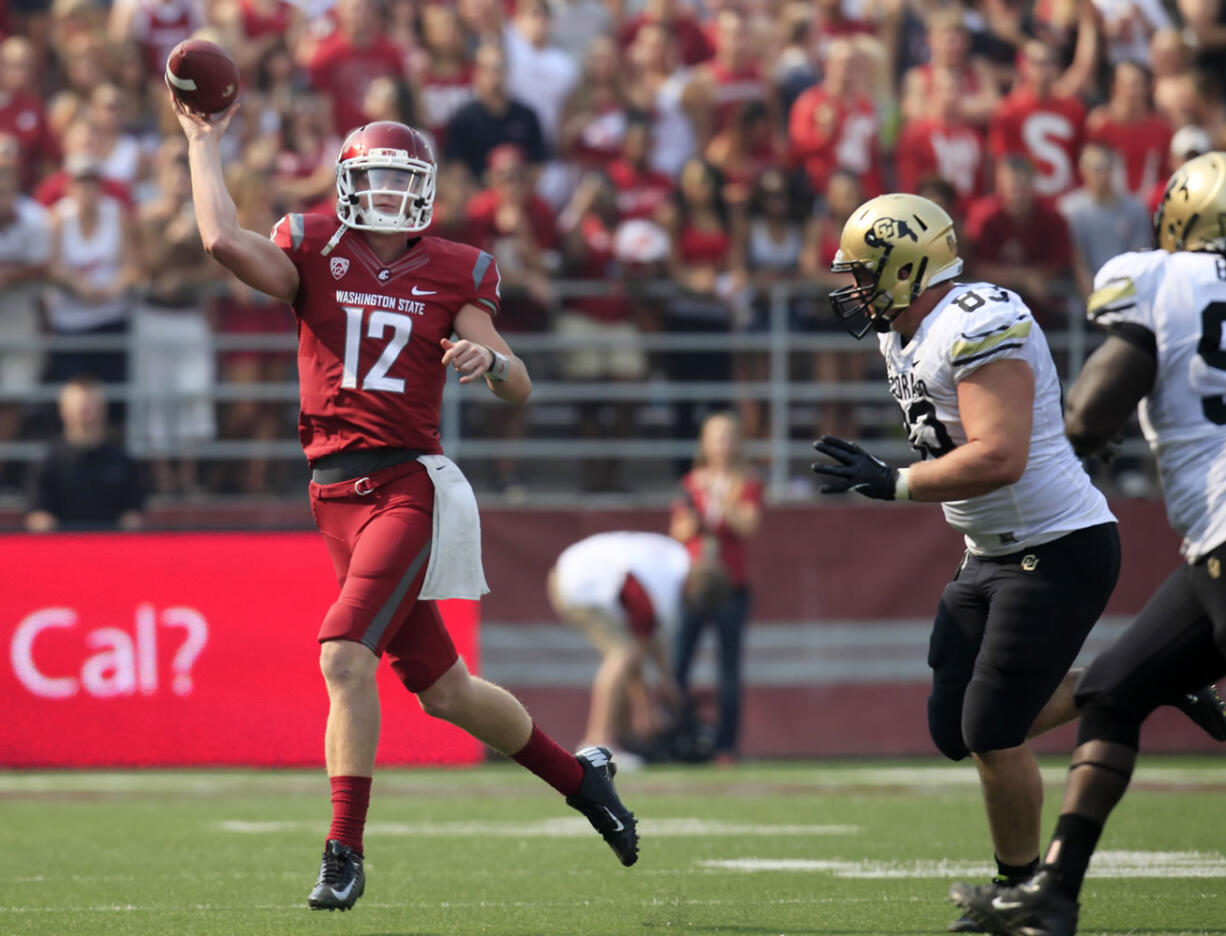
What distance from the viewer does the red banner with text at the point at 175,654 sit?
10375mm

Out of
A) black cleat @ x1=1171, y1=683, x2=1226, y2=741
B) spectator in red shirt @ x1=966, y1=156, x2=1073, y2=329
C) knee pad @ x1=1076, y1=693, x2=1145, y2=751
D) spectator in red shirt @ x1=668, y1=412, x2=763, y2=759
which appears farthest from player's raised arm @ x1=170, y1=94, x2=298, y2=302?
spectator in red shirt @ x1=966, y1=156, x2=1073, y2=329

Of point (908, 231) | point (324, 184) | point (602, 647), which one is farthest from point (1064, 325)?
point (908, 231)

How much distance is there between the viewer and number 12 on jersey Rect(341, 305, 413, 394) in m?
5.62

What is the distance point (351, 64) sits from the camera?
12.2m

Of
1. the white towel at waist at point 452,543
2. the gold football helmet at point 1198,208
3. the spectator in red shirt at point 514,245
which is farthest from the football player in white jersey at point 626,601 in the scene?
the gold football helmet at point 1198,208

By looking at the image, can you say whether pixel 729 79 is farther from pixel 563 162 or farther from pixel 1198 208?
pixel 1198 208

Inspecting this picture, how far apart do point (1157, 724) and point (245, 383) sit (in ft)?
19.1

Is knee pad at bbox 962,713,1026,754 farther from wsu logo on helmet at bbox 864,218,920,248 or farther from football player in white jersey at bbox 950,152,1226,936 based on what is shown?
wsu logo on helmet at bbox 864,218,920,248

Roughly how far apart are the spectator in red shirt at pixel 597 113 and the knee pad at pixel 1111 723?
7.95 m

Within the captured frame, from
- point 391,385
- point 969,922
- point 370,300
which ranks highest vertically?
point 370,300

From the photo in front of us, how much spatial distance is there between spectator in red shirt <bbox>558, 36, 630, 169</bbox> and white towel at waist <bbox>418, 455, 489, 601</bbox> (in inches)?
264

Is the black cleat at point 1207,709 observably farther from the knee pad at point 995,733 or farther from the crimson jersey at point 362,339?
the crimson jersey at point 362,339

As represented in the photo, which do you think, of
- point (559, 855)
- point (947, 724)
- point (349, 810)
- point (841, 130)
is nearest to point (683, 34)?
point (841, 130)

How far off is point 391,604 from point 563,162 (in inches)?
290
